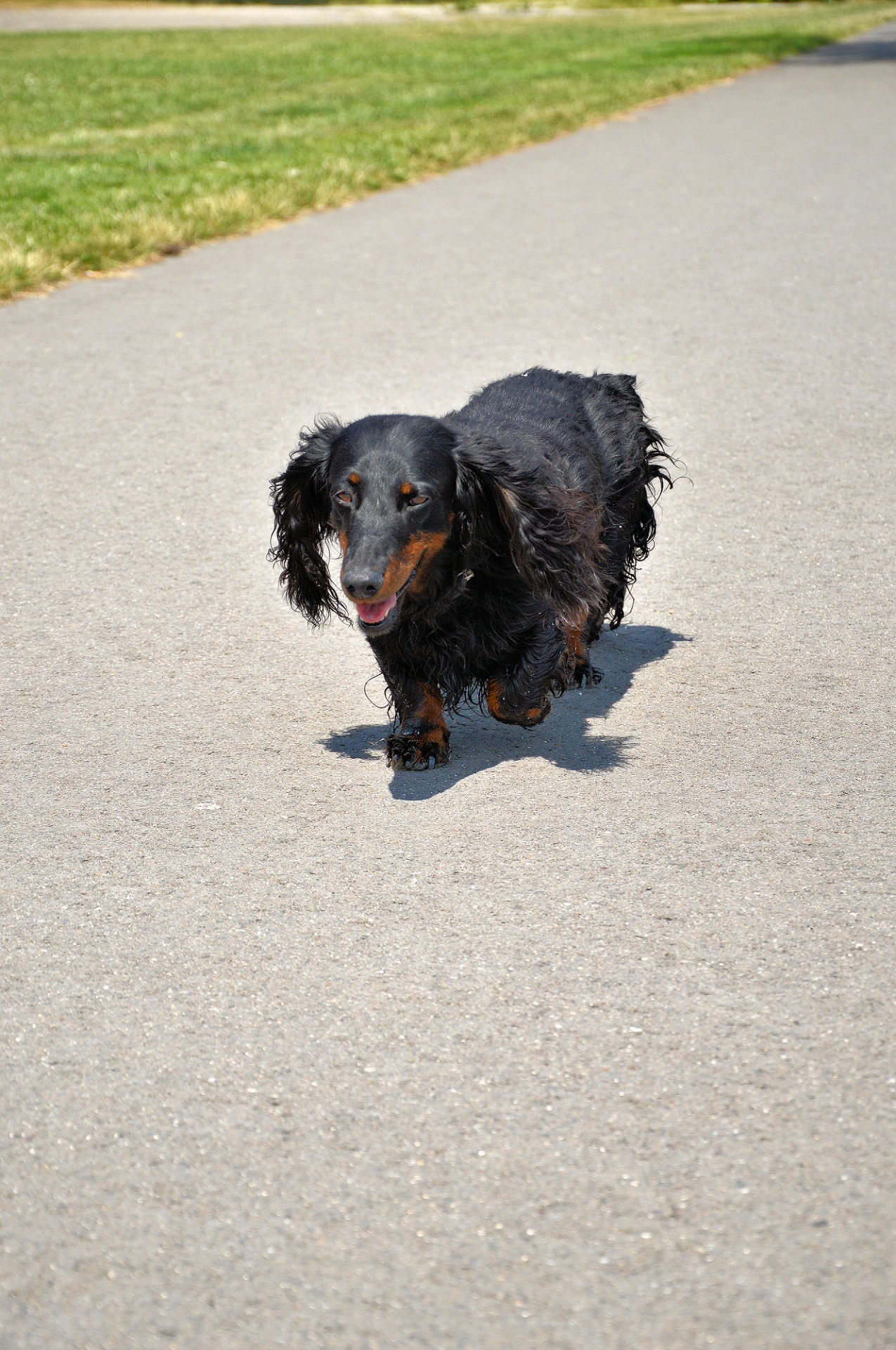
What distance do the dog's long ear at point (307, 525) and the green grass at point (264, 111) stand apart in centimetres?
605

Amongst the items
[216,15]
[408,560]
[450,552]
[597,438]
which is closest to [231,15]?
[216,15]

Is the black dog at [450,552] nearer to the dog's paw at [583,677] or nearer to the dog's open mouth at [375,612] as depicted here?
the dog's open mouth at [375,612]

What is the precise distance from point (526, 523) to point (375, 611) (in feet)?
1.79

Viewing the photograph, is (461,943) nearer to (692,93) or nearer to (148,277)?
(148,277)

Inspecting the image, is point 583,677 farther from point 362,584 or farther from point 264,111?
point 264,111

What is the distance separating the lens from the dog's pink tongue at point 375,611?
12.3 ft

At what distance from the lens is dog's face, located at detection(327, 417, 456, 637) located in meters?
3.72

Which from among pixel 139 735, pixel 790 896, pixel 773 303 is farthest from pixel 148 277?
pixel 790 896

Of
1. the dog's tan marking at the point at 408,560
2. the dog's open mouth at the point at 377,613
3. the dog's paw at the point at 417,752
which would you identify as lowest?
the dog's paw at the point at 417,752

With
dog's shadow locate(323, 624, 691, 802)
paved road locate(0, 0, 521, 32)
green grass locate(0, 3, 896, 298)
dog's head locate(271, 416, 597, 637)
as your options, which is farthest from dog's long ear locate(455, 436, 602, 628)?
paved road locate(0, 0, 521, 32)

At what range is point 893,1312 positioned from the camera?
7.20 ft

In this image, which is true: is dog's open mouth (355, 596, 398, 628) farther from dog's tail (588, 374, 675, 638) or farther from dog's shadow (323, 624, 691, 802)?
dog's tail (588, 374, 675, 638)

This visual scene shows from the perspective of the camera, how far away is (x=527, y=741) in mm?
4328

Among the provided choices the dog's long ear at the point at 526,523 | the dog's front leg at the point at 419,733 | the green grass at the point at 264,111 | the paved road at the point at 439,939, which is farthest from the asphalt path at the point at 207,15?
the dog's front leg at the point at 419,733
